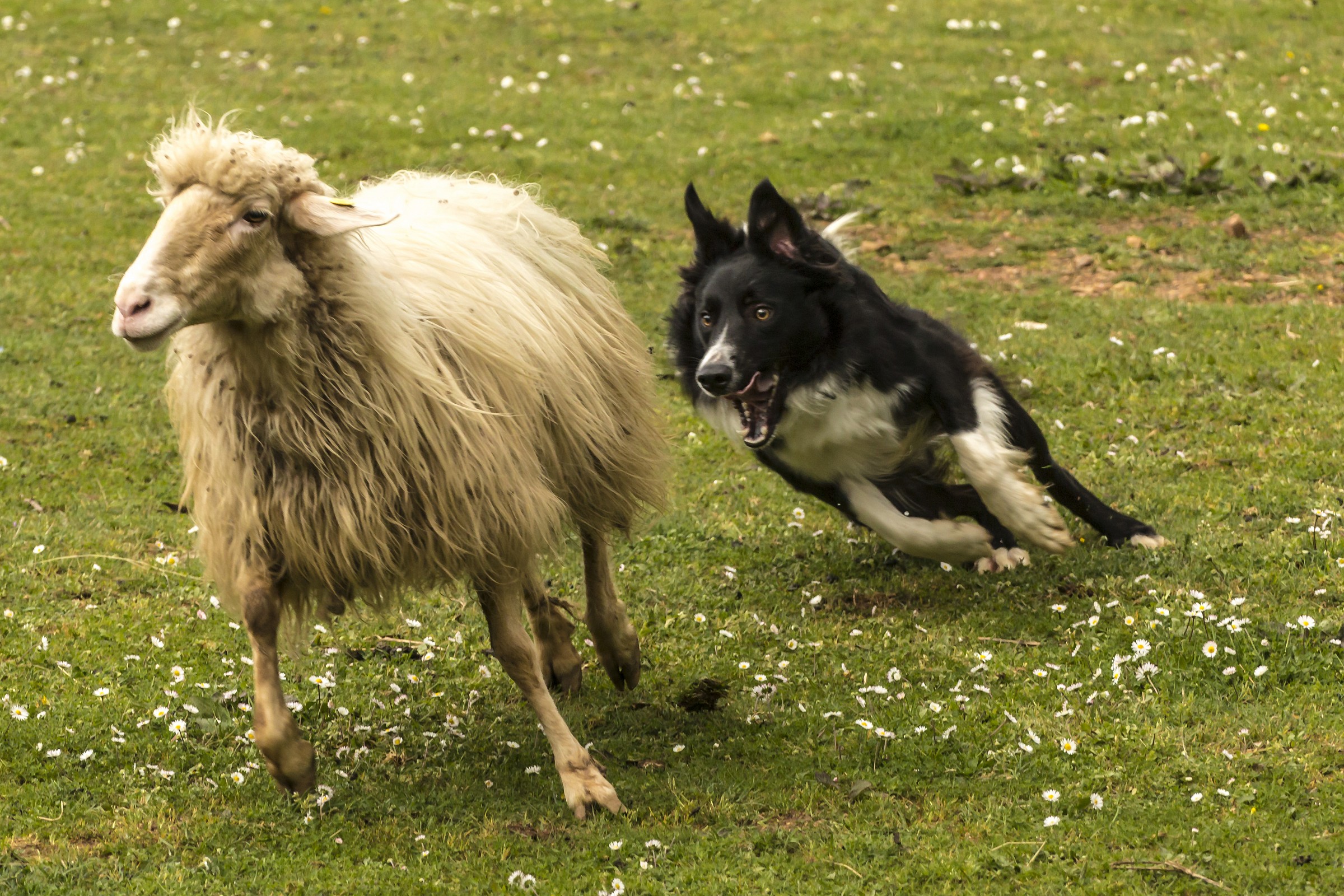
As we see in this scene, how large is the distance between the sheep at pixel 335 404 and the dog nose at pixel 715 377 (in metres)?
0.65

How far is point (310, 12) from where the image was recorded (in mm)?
19078

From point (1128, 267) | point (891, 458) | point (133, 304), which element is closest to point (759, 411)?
point (891, 458)

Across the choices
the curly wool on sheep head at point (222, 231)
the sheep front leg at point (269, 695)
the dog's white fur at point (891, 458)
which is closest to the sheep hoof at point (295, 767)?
the sheep front leg at point (269, 695)

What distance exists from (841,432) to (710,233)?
3.50 feet

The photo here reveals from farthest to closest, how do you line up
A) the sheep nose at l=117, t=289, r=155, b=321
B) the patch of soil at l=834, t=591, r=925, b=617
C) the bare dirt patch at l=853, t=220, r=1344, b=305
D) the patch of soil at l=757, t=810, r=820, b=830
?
the bare dirt patch at l=853, t=220, r=1344, b=305, the patch of soil at l=834, t=591, r=925, b=617, the patch of soil at l=757, t=810, r=820, b=830, the sheep nose at l=117, t=289, r=155, b=321

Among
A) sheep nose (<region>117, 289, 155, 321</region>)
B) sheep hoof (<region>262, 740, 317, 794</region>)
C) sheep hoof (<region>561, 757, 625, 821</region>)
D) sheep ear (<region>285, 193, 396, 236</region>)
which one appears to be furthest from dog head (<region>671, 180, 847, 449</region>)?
sheep nose (<region>117, 289, 155, 321</region>)

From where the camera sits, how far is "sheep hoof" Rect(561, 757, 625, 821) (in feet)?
16.4

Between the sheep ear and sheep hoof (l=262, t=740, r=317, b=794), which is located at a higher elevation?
the sheep ear

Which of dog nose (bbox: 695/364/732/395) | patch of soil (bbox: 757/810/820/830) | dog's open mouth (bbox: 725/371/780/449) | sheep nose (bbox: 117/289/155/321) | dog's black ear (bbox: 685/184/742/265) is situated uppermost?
sheep nose (bbox: 117/289/155/321)

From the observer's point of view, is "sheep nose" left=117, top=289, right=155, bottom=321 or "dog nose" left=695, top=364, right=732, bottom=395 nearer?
"sheep nose" left=117, top=289, right=155, bottom=321

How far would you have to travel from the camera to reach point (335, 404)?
4848 millimetres

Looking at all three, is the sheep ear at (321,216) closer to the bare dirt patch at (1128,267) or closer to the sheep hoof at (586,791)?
the sheep hoof at (586,791)

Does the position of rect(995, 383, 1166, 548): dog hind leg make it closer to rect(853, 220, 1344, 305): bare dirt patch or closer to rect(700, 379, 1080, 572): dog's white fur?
rect(700, 379, 1080, 572): dog's white fur

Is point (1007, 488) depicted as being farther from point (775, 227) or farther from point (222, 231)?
point (222, 231)
